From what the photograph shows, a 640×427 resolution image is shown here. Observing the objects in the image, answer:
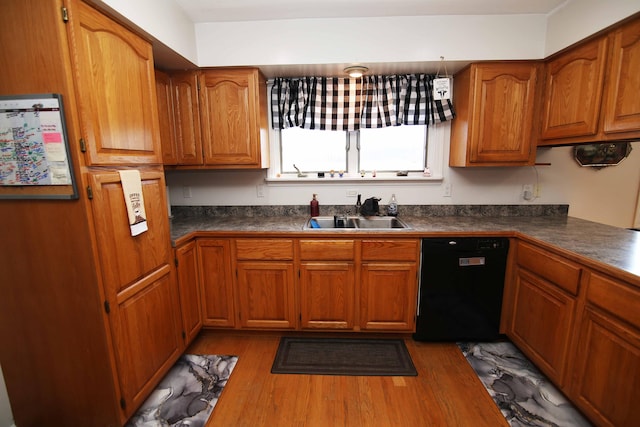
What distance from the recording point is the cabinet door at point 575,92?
1824 mm

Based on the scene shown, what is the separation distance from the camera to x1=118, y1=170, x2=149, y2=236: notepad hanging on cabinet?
57.1 inches

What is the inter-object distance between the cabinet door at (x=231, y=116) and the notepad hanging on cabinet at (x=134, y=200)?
2.93 feet

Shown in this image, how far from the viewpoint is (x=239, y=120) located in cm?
232

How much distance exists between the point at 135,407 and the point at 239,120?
1967mm

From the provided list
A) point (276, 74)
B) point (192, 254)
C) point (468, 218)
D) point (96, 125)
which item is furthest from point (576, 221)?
point (96, 125)

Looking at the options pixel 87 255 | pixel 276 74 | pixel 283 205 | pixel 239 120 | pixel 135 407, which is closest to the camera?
pixel 87 255

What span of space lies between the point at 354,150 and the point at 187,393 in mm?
2267

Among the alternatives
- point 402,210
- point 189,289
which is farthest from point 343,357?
point 402,210

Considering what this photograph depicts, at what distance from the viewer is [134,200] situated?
1.50 m

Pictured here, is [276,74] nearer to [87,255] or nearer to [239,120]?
[239,120]

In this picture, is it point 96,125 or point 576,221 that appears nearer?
point 96,125

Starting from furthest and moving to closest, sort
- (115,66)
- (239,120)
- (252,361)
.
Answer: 1. (239,120)
2. (252,361)
3. (115,66)

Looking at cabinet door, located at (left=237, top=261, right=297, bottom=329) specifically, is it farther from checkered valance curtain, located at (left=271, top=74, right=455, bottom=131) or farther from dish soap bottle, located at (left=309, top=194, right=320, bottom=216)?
checkered valance curtain, located at (left=271, top=74, right=455, bottom=131)

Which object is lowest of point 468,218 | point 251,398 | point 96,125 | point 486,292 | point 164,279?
point 251,398
